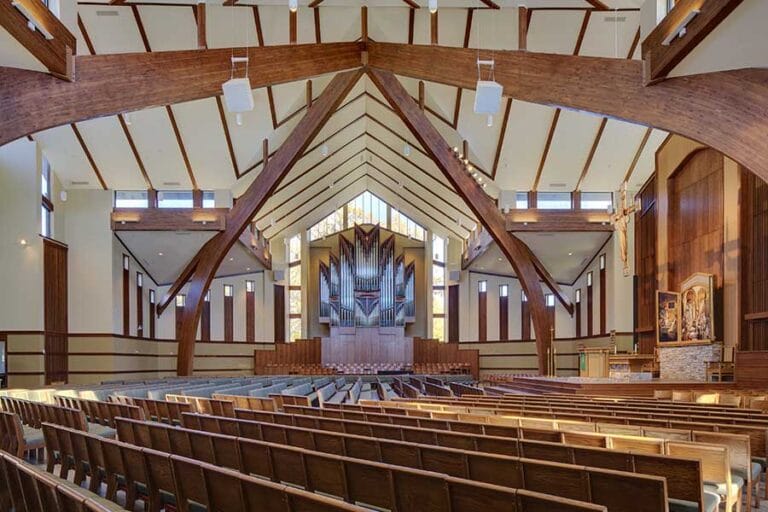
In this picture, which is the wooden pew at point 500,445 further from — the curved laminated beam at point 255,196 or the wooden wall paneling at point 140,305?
the wooden wall paneling at point 140,305

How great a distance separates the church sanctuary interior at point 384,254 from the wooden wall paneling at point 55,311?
0.36ft

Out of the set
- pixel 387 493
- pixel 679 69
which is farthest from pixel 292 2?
pixel 387 493

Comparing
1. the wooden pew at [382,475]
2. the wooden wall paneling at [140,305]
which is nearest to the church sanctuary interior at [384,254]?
the wooden pew at [382,475]

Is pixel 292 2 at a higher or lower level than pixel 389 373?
higher

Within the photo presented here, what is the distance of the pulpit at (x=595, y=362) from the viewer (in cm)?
1645

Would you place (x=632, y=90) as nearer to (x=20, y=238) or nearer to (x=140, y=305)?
(x=20, y=238)

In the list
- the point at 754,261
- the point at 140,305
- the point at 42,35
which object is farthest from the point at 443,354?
the point at 42,35

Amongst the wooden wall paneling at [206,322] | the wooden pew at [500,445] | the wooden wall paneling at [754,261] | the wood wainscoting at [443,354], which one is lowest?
the wood wainscoting at [443,354]

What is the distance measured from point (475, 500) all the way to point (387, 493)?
26.1 inches

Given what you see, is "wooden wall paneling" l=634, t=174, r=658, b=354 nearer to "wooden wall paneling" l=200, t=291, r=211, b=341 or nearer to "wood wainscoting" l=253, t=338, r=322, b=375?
"wood wainscoting" l=253, t=338, r=322, b=375

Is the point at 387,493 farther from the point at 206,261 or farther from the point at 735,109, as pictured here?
the point at 206,261

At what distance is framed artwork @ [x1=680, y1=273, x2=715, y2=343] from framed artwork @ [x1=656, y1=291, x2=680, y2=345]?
0.16 m

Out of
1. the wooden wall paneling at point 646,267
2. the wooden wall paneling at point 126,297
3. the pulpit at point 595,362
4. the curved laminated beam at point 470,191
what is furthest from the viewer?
the wooden wall paneling at point 126,297

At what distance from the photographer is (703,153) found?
1429 cm
